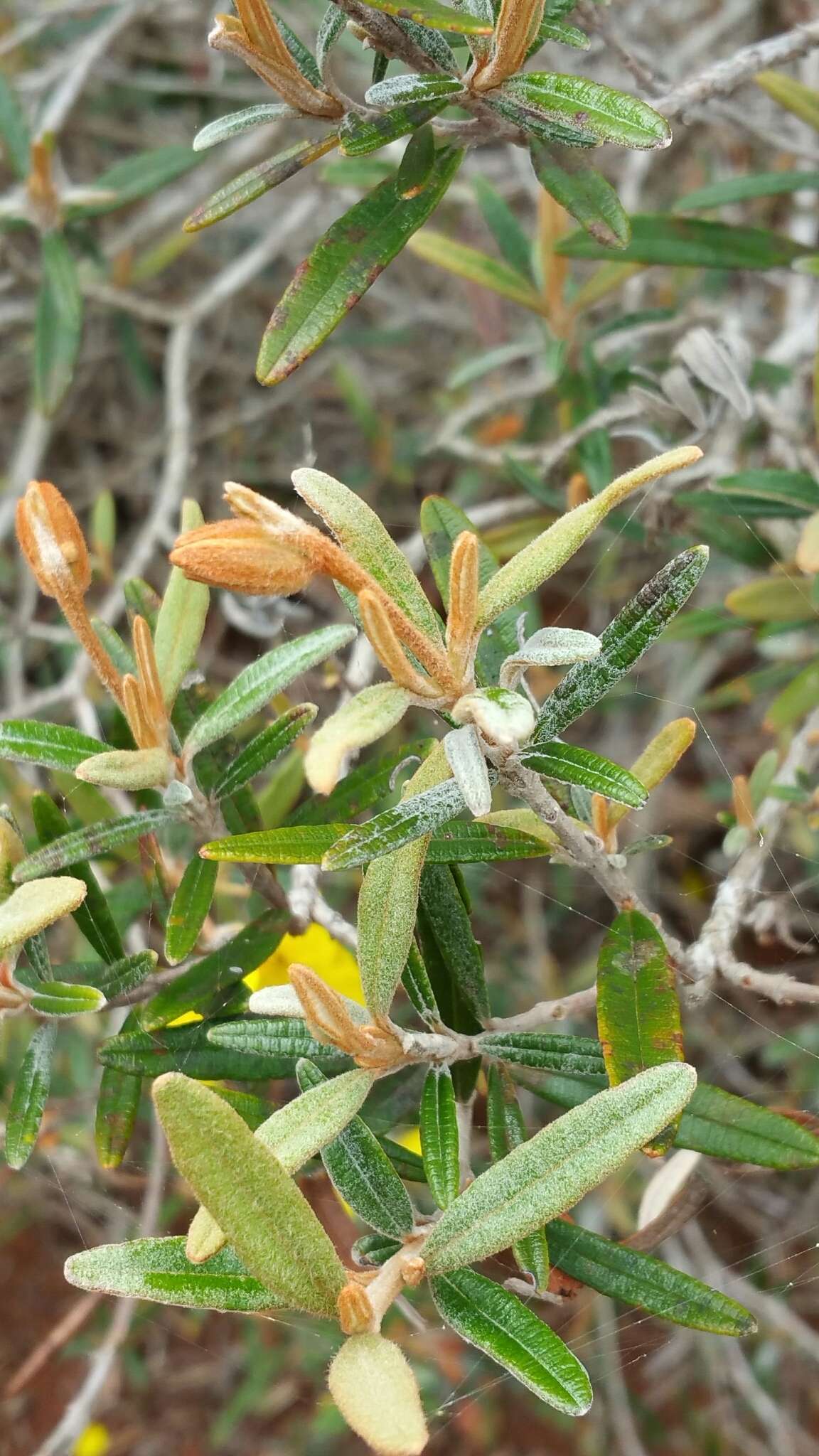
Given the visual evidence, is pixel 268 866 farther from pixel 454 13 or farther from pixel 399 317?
pixel 399 317

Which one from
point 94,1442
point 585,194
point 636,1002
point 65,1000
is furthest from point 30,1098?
point 94,1442

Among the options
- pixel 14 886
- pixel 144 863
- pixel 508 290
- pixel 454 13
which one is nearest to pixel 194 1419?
pixel 144 863

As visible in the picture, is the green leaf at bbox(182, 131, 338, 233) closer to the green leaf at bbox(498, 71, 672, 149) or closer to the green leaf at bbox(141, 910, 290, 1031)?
the green leaf at bbox(498, 71, 672, 149)

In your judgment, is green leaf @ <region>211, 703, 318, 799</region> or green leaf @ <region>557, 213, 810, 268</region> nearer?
green leaf @ <region>211, 703, 318, 799</region>

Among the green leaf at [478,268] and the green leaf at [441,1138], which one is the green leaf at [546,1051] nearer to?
the green leaf at [441,1138]

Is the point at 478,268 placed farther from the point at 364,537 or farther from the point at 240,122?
the point at 364,537

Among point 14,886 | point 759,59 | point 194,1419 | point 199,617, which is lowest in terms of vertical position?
point 194,1419

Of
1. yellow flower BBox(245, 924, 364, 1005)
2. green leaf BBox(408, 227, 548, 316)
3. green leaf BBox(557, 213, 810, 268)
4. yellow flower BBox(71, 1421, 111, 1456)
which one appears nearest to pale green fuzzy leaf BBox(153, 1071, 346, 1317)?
yellow flower BBox(245, 924, 364, 1005)
